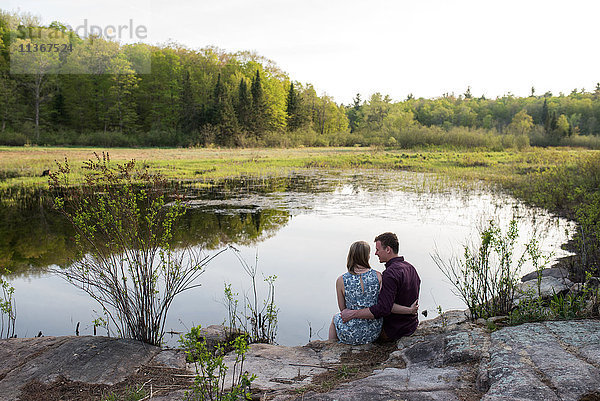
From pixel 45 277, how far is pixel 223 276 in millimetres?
3261

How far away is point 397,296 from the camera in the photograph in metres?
5.05

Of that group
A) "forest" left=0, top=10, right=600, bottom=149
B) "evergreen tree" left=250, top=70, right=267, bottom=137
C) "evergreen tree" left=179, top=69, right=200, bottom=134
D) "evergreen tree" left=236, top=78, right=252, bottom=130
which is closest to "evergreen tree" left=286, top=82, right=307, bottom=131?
"forest" left=0, top=10, right=600, bottom=149

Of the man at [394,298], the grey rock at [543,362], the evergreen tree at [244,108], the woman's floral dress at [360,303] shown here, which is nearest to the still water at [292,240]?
the woman's floral dress at [360,303]

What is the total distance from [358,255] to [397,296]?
Answer: 0.62 meters

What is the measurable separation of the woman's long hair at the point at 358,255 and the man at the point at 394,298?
180 mm

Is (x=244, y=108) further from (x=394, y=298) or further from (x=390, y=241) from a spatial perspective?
(x=394, y=298)

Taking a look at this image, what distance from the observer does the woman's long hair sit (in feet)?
A: 16.6

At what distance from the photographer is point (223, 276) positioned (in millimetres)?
8375

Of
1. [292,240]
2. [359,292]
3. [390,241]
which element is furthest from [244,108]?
[359,292]

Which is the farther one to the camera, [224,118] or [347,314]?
[224,118]

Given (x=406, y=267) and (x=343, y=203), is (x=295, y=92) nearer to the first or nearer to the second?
(x=343, y=203)

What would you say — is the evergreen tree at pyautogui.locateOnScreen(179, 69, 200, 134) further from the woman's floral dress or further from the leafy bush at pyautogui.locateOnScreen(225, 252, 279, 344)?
the woman's floral dress

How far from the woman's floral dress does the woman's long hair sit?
0.10 m

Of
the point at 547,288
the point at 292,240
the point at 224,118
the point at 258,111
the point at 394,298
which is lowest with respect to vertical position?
the point at 292,240
